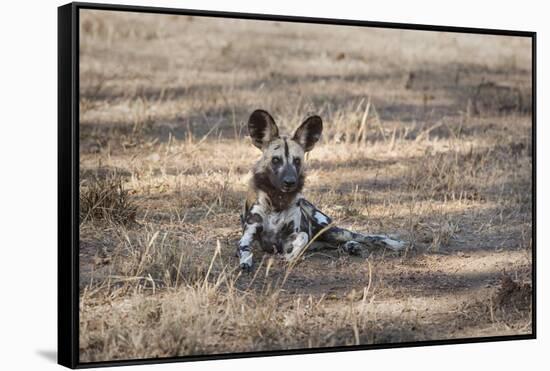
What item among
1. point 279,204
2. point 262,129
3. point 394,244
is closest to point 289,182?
point 279,204

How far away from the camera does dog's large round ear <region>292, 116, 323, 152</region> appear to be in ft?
30.6

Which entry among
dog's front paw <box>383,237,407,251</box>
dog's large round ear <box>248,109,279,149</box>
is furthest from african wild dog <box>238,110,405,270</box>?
dog's front paw <box>383,237,407,251</box>

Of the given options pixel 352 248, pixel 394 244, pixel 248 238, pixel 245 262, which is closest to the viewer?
pixel 245 262

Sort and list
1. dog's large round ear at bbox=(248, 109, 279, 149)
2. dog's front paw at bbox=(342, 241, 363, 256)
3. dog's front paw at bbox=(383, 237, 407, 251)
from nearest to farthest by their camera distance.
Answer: dog's large round ear at bbox=(248, 109, 279, 149) → dog's front paw at bbox=(342, 241, 363, 256) → dog's front paw at bbox=(383, 237, 407, 251)

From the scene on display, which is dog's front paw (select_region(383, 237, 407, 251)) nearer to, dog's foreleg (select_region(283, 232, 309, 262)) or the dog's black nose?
dog's foreleg (select_region(283, 232, 309, 262))

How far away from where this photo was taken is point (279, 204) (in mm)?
9133

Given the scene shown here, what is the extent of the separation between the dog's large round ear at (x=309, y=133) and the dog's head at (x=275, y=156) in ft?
0.03

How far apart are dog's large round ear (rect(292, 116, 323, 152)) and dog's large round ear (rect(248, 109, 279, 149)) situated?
0.18 meters

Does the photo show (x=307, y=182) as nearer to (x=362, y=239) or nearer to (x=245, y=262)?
(x=362, y=239)

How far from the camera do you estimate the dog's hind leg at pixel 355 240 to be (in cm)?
930

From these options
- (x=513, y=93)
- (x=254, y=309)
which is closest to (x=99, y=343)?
(x=254, y=309)

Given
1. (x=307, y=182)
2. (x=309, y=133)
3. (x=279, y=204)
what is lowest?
(x=279, y=204)

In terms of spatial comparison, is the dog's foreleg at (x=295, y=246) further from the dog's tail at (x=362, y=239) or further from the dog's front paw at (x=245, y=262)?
the dog's front paw at (x=245, y=262)

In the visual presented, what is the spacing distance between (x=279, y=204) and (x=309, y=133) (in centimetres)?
59
